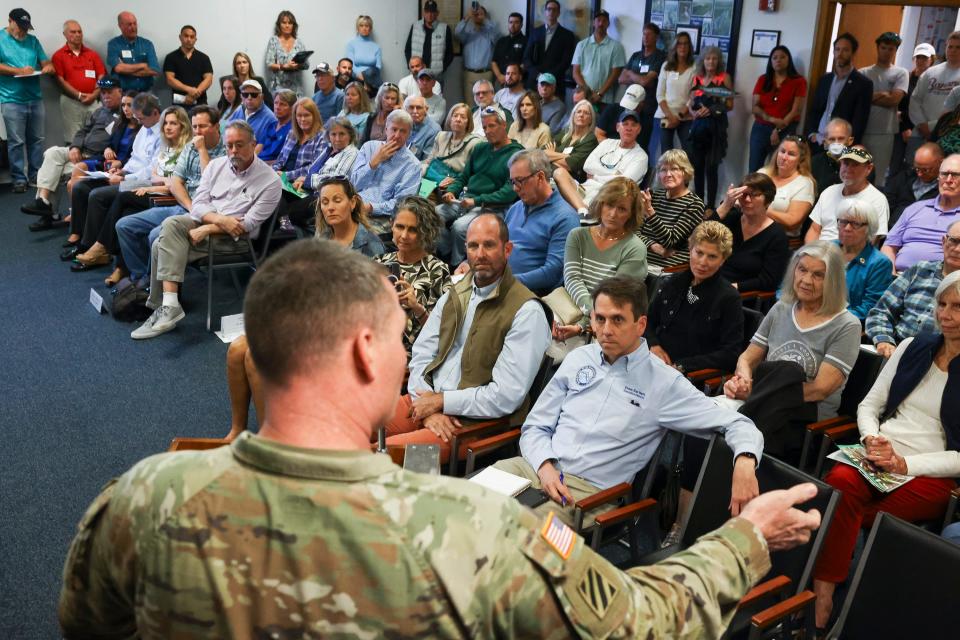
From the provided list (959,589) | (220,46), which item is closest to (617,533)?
(959,589)

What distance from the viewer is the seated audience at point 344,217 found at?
4.41 meters

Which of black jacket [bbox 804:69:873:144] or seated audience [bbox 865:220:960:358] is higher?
black jacket [bbox 804:69:873:144]

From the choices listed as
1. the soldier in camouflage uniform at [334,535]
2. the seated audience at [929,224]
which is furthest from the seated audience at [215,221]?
the soldier in camouflage uniform at [334,535]

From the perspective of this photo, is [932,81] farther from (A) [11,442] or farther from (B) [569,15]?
(A) [11,442]

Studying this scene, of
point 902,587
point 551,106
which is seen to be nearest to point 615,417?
point 902,587

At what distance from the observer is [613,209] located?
162 inches

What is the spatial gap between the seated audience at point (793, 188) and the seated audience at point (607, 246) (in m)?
1.48

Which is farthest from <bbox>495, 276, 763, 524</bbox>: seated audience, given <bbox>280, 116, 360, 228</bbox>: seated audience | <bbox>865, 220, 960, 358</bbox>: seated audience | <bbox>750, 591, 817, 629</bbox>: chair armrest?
<bbox>280, 116, 360, 228</bbox>: seated audience

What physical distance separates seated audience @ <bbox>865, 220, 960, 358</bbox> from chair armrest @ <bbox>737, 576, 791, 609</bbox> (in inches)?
68.2

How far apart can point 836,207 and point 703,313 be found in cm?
177

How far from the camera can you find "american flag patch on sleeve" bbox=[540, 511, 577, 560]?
3.31 ft

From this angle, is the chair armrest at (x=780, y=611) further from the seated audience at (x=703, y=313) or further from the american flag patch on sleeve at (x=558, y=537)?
the seated audience at (x=703, y=313)

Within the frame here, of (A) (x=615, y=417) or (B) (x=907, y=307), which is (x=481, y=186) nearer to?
(B) (x=907, y=307)

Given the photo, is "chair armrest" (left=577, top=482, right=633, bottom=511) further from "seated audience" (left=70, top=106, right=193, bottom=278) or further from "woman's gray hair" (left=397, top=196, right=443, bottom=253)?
"seated audience" (left=70, top=106, right=193, bottom=278)
